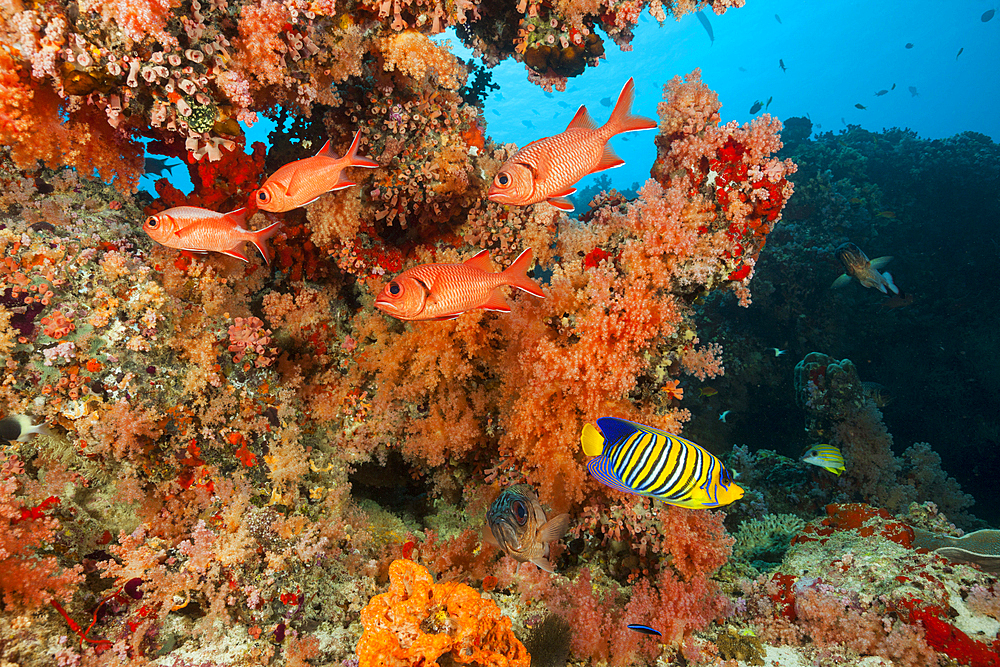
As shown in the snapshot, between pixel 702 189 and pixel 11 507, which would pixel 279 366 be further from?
pixel 702 189

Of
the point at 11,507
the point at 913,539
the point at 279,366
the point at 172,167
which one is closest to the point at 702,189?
the point at 913,539

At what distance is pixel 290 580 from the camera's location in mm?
3229

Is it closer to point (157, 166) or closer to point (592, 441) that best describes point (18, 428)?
point (157, 166)

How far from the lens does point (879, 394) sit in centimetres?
1095

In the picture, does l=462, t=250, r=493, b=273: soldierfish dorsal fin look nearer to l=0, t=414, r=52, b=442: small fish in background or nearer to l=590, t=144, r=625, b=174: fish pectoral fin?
l=590, t=144, r=625, b=174: fish pectoral fin

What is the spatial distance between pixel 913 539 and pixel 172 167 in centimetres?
950

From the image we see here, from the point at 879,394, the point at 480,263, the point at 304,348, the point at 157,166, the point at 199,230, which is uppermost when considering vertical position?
the point at 879,394

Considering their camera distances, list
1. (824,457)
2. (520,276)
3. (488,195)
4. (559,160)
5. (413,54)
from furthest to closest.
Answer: (824,457), (413,54), (520,276), (559,160), (488,195)

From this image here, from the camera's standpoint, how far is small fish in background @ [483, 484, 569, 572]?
9.23ft

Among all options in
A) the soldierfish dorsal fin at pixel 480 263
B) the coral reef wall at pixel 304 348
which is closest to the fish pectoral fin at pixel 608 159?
the soldierfish dorsal fin at pixel 480 263

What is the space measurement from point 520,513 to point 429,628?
0.87 m

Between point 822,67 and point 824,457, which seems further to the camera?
point 822,67

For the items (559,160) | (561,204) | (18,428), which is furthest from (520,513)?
(18,428)

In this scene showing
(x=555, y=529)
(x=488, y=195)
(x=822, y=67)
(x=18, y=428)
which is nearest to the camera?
(x=488, y=195)
